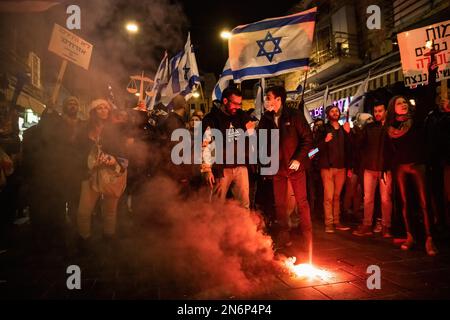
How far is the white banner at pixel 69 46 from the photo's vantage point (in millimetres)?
5285

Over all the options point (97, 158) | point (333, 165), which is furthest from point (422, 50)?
point (97, 158)

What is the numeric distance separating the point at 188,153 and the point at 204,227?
136 centimetres

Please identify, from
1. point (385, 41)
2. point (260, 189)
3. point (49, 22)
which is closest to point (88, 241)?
point (260, 189)

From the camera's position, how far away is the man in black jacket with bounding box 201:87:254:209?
4.46m

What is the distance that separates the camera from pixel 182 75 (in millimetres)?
8234

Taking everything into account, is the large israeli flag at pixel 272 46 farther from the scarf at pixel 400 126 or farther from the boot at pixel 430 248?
the boot at pixel 430 248

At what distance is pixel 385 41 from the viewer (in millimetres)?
14266

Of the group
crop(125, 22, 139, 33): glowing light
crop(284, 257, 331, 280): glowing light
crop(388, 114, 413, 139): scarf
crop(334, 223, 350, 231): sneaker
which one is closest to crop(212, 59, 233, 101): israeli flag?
crop(125, 22, 139, 33): glowing light

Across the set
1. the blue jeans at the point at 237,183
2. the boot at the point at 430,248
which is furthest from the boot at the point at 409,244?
the blue jeans at the point at 237,183

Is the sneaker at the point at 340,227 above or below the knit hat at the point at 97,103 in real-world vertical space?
below

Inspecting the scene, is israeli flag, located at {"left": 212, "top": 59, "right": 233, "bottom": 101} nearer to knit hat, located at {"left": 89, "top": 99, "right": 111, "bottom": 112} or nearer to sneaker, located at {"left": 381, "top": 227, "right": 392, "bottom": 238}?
knit hat, located at {"left": 89, "top": 99, "right": 111, "bottom": 112}

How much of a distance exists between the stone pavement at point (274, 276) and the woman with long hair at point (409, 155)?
42cm

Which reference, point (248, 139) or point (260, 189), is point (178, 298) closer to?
point (248, 139)
